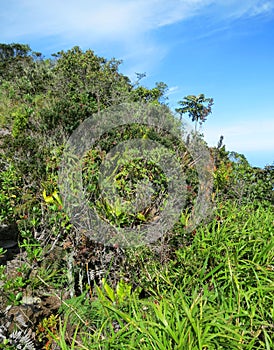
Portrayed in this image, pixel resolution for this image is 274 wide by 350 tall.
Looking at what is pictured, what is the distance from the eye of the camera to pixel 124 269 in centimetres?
383

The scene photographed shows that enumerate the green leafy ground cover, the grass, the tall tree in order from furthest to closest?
the tall tree
the green leafy ground cover
the grass

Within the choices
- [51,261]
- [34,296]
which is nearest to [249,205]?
[51,261]

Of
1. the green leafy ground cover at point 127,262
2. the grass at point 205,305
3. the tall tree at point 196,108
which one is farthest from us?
the tall tree at point 196,108

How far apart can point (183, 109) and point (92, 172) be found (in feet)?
12.6

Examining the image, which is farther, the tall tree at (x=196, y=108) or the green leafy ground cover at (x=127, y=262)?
the tall tree at (x=196, y=108)

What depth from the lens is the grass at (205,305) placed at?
2.24 meters

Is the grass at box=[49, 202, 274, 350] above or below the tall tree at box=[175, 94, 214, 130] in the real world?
below

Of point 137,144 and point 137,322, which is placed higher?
point 137,144

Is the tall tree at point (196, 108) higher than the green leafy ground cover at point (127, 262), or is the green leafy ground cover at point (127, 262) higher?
the tall tree at point (196, 108)

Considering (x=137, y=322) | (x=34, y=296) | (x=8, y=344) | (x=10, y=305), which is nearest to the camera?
(x=137, y=322)

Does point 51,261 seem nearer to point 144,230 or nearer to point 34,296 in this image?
point 34,296

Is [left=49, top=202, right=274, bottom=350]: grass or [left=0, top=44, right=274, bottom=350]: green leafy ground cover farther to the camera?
[left=0, top=44, right=274, bottom=350]: green leafy ground cover

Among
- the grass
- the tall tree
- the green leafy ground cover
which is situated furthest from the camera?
the tall tree

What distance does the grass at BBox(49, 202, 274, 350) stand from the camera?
224 centimetres
